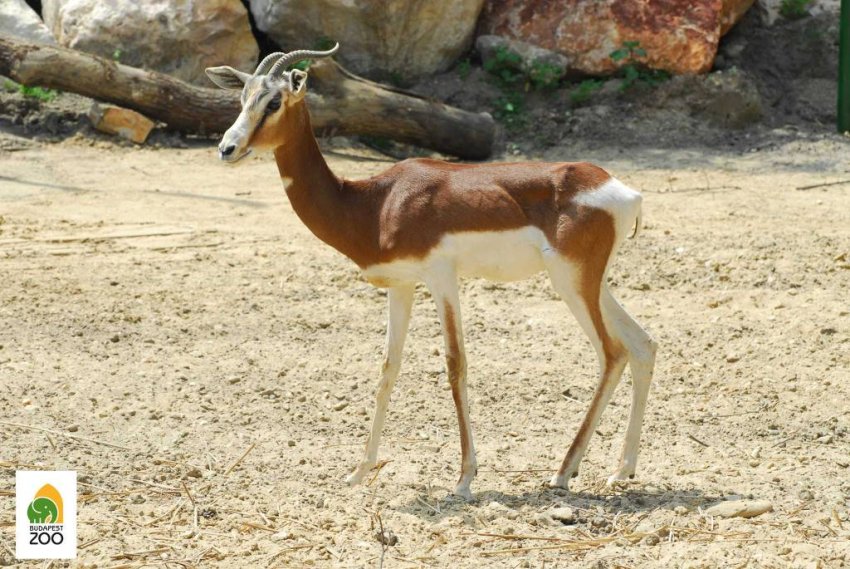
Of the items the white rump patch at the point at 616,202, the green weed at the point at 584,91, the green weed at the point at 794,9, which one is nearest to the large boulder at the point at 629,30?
the green weed at the point at 584,91

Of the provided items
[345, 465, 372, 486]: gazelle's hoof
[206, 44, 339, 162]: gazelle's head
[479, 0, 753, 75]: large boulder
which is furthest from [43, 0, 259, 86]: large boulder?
[345, 465, 372, 486]: gazelle's hoof

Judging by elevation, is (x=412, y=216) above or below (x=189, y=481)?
above

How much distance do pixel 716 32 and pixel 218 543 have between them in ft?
31.7

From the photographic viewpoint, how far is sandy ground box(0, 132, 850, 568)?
4.79 metres

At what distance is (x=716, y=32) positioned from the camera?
1271 cm

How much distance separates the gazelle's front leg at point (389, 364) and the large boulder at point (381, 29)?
783 cm

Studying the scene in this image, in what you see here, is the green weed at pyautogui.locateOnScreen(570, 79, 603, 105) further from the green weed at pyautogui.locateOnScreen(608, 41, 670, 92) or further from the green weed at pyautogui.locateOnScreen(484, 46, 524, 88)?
the green weed at pyautogui.locateOnScreen(484, 46, 524, 88)

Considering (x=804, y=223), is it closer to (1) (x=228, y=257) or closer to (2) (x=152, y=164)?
(1) (x=228, y=257)

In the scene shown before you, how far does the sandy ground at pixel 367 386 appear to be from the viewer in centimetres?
479

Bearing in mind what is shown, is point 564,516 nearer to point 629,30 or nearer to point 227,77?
point 227,77

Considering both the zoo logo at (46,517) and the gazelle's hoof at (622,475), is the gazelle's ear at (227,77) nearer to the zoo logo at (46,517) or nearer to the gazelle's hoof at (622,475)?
the zoo logo at (46,517)

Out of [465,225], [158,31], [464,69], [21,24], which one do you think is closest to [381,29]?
[464,69]

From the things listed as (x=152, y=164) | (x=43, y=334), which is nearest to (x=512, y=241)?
(x=43, y=334)

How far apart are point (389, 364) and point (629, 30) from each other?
8.09 m
